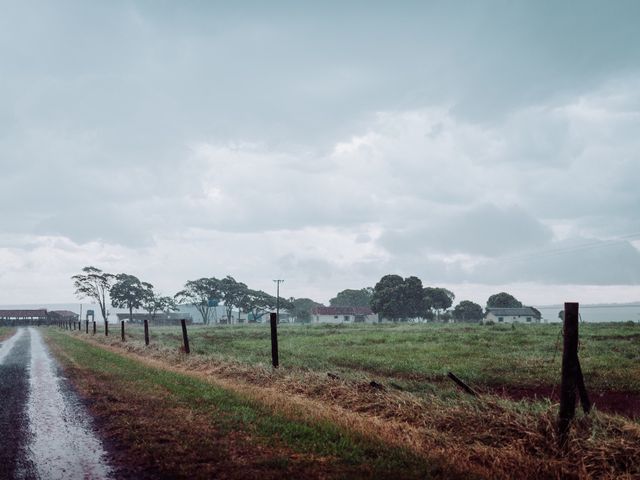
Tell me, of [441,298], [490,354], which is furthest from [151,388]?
[441,298]

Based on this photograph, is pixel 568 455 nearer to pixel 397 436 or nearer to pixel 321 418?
pixel 397 436

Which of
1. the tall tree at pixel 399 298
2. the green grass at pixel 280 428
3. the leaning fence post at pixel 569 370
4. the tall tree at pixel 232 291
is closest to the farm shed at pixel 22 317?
the tall tree at pixel 232 291

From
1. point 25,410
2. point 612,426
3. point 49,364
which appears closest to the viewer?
point 612,426

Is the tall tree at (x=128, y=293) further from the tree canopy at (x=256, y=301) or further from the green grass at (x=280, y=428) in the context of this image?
the green grass at (x=280, y=428)

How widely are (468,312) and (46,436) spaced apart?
14063 centimetres

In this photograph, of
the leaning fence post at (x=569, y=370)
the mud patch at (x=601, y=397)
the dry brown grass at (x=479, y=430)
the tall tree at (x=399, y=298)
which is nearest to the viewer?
the dry brown grass at (x=479, y=430)

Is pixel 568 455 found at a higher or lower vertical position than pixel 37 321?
higher

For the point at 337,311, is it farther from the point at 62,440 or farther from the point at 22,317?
the point at 62,440

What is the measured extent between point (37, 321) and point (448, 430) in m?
166

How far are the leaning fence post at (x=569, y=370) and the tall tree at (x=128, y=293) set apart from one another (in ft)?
484

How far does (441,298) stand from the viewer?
13075cm

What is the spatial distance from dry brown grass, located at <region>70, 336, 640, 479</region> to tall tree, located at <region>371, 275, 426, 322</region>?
4278 inches

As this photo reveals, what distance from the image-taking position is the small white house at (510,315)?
134625mm

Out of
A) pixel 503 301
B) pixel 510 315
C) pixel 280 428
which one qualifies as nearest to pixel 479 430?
pixel 280 428
